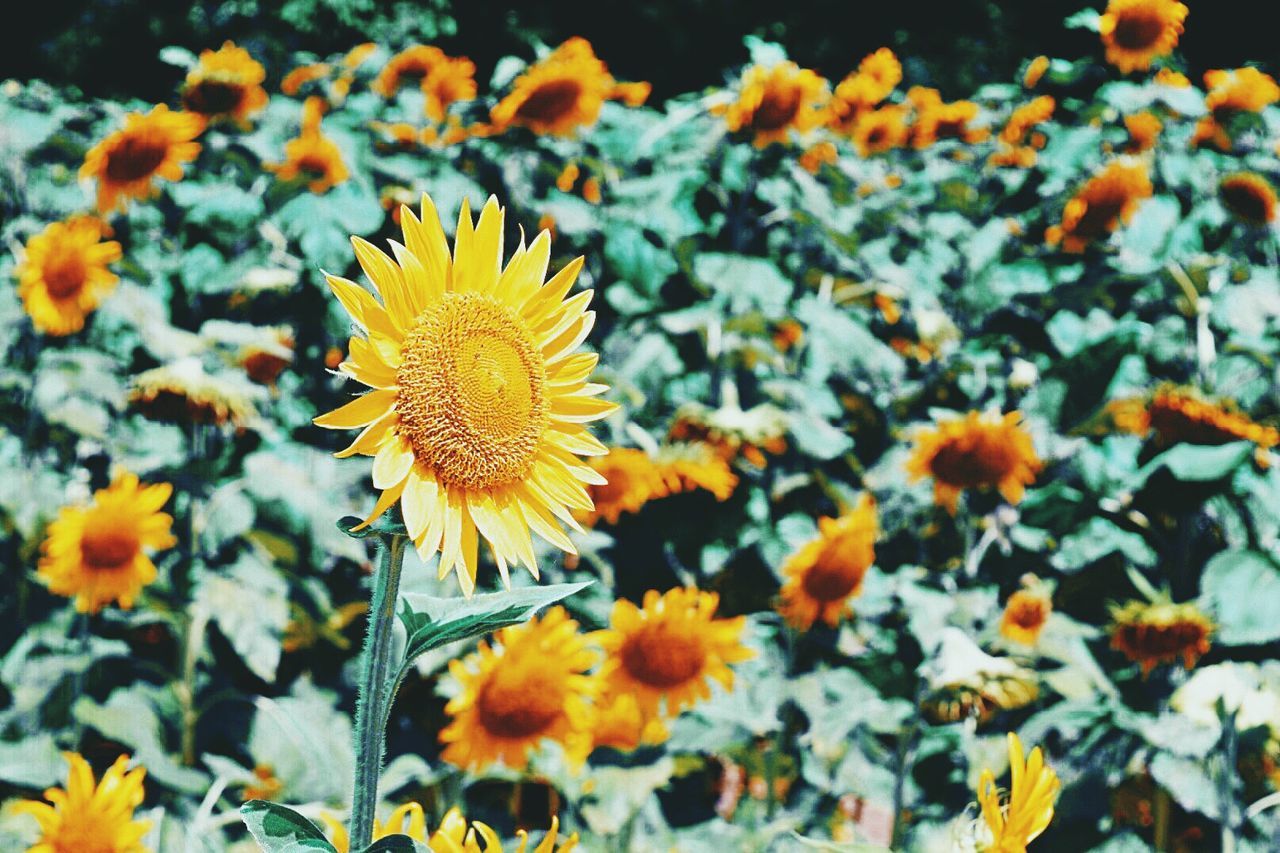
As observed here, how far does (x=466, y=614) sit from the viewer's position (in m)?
0.83

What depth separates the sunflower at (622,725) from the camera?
6.81 ft

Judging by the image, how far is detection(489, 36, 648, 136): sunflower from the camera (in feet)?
9.68

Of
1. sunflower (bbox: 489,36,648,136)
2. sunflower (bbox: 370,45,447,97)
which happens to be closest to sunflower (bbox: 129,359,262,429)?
sunflower (bbox: 489,36,648,136)

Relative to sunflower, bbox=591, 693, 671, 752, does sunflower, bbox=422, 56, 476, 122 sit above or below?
above

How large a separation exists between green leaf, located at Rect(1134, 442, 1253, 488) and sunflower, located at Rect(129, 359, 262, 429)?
5.89 feet

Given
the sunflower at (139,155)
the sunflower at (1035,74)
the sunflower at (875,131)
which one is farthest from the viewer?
the sunflower at (875,131)

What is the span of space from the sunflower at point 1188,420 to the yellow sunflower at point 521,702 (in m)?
1.29

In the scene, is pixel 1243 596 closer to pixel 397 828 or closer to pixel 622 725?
pixel 622 725

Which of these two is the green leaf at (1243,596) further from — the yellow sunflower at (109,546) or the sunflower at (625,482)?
the yellow sunflower at (109,546)

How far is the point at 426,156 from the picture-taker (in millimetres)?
3129

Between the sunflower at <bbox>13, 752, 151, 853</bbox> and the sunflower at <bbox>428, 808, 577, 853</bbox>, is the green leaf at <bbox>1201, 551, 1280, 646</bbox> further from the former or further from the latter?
the sunflower at <bbox>13, 752, 151, 853</bbox>

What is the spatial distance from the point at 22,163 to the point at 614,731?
2.34 meters

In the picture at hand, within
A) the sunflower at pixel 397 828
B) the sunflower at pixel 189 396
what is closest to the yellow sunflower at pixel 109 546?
the sunflower at pixel 189 396

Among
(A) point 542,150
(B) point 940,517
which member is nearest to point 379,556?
(B) point 940,517
